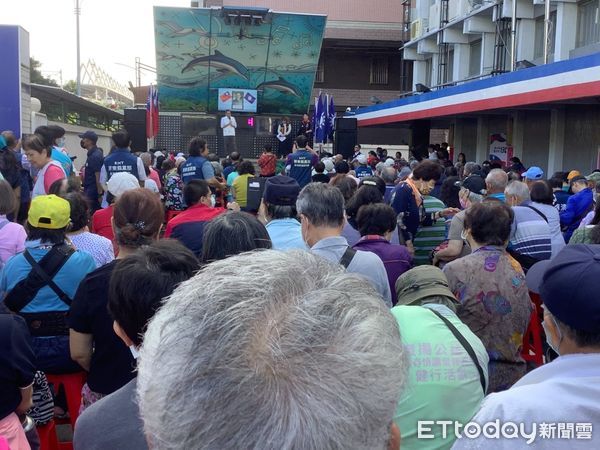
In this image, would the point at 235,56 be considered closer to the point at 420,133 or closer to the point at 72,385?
the point at 420,133

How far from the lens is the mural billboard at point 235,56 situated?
2269cm

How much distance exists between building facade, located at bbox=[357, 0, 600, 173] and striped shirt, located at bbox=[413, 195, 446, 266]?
568 cm

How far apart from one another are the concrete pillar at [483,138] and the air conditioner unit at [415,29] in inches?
394

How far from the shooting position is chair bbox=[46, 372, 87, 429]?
389 cm

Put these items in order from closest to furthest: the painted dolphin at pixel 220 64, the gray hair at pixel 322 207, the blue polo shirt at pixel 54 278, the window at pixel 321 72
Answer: the blue polo shirt at pixel 54 278 → the gray hair at pixel 322 207 → the painted dolphin at pixel 220 64 → the window at pixel 321 72

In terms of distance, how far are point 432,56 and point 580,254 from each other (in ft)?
103

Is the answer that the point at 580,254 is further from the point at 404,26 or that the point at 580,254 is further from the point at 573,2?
the point at 404,26

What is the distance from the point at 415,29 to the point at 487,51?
864 cm

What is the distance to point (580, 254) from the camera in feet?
6.84

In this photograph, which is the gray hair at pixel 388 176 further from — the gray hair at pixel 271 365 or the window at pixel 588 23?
the window at pixel 588 23

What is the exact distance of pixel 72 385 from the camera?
393cm

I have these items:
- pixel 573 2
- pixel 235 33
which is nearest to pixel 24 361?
pixel 573 2

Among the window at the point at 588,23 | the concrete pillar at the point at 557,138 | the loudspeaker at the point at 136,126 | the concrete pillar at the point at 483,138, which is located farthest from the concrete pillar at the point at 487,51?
the loudspeaker at the point at 136,126

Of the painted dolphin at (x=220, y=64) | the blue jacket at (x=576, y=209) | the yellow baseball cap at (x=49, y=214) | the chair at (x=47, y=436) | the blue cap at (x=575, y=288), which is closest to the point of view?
the blue cap at (x=575, y=288)
